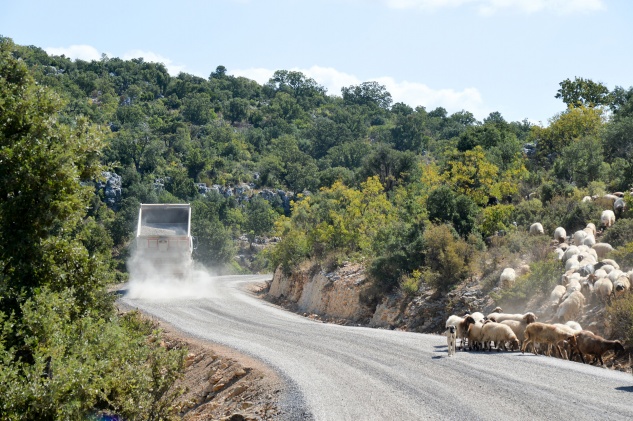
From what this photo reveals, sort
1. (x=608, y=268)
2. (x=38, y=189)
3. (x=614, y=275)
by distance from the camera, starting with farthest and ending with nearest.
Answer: (x=608, y=268) < (x=614, y=275) < (x=38, y=189)

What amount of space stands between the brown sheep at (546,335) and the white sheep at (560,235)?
546 inches

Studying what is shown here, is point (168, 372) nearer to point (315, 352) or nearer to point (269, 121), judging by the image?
point (315, 352)

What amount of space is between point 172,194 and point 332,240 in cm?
6140

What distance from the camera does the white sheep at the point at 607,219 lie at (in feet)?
115

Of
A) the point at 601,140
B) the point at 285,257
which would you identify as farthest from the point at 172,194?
the point at 601,140

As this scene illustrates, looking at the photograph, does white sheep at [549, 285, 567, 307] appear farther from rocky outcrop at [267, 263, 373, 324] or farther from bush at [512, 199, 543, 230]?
bush at [512, 199, 543, 230]

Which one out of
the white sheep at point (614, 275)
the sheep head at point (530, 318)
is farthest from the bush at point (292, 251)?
the sheep head at point (530, 318)

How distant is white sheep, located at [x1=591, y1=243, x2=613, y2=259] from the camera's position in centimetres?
3123

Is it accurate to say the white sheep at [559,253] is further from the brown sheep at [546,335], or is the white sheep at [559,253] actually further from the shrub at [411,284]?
the brown sheep at [546,335]

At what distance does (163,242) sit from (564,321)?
25470 mm

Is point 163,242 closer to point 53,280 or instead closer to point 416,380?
point 53,280

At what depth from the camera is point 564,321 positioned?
2483 centimetres

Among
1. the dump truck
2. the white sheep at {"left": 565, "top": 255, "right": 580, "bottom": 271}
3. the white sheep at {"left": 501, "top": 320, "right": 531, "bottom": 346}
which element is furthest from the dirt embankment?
the dump truck

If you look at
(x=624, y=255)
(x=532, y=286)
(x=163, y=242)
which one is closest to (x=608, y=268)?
(x=624, y=255)
